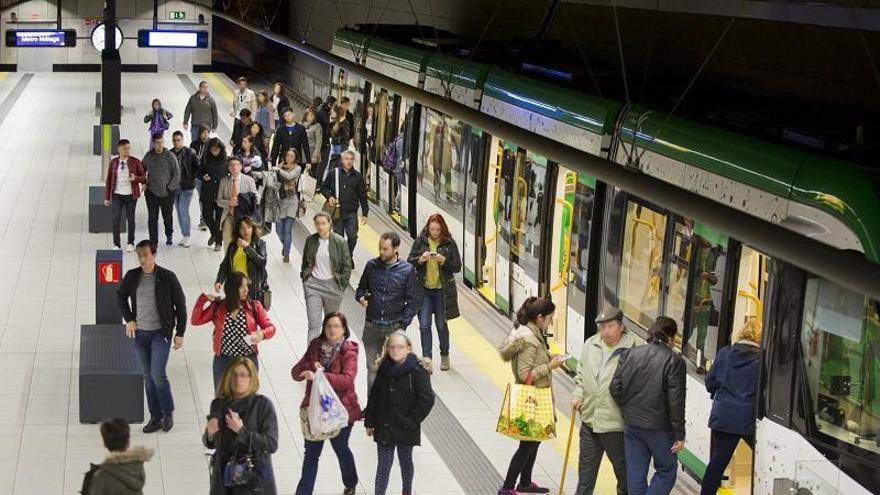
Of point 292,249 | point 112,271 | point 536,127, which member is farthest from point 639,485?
point 292,249

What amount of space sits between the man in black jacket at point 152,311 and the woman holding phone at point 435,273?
2404 mm

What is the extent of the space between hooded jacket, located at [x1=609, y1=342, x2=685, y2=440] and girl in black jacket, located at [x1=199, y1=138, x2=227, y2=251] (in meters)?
10.7

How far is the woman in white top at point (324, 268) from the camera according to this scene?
46.9ft

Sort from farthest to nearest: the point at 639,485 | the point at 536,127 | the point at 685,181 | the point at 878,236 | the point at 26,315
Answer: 1. the point at 26,315
2. the point at 536,127
3. the point at 685,181
4. the point at 639,485
5. the point at 878,236

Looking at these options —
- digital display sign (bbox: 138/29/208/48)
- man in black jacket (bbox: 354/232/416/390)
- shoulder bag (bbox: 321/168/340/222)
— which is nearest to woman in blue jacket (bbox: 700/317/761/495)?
man in black jacket (bbox: 354/232/416/390)

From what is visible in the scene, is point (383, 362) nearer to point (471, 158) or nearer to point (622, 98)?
point (622, 98)

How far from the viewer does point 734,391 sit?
10.4 metres

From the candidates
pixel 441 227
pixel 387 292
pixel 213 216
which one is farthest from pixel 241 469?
pixel 213 216

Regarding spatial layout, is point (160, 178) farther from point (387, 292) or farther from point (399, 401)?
point (399, 401)

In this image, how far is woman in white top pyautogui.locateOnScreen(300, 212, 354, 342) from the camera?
46.9 feet

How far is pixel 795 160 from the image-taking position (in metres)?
9.49

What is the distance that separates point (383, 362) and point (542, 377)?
1.39 m

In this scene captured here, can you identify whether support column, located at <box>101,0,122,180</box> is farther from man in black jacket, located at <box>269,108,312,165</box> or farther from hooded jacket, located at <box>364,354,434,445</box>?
hooded jacket, located at <box>364,354,434,445</box>

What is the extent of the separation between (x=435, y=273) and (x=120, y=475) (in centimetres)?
632
